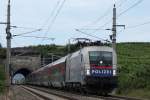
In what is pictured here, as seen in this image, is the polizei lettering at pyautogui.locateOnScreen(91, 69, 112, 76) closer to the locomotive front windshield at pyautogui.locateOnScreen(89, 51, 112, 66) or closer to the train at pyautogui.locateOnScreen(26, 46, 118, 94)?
the train at pyautogui.locateOnScreen(26, 46, 118, 94)

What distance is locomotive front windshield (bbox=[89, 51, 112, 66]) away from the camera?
3716cm

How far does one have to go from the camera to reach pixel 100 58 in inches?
1474

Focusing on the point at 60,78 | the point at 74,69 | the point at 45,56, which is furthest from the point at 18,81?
the point at 74,69

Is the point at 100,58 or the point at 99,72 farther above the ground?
the point at 100,58

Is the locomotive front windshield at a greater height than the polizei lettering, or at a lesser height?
greater

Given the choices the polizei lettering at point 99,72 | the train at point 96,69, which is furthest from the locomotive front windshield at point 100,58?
the polizei lettering at point 99,72

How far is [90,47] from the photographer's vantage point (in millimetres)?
38031

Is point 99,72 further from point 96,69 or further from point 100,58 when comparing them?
point 100,58

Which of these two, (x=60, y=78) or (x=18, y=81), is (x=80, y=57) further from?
(x=18, y=81)

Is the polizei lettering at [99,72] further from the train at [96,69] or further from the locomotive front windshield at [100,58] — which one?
the locomotive front windshield at [100,58]

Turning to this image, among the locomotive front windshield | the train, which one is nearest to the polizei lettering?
the train

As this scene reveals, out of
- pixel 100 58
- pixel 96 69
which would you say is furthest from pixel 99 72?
pixel 100 58

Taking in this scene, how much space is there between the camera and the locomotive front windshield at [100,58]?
37.2m

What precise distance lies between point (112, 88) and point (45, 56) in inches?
3104
